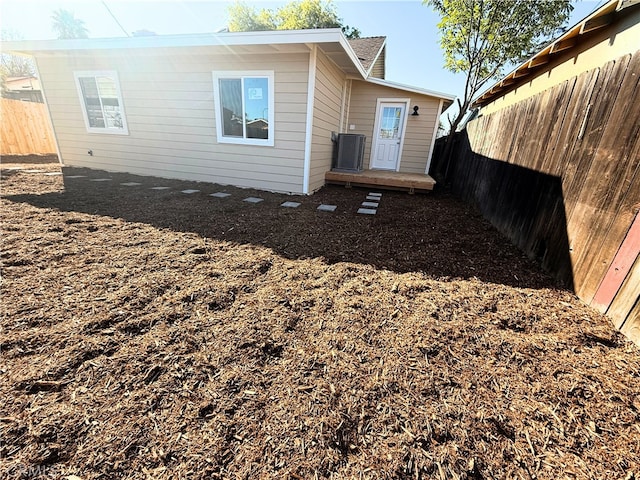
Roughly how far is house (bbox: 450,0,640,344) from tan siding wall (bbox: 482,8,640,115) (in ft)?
0.05

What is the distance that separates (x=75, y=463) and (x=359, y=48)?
1144 cm

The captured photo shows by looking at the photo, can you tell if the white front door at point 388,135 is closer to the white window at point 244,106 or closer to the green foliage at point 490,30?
the green foliage at point 490,30

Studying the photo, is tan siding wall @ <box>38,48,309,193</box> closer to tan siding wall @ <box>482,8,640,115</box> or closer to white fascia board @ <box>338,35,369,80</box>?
white fascia board @ <box>338,35,369,80</box>

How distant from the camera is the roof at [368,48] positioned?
8.30 meters

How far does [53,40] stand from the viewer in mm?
5980

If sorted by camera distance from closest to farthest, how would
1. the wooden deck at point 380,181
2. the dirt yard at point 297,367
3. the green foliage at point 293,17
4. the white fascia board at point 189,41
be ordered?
the dirt yard at point 297,367
the white fascia board at point 189,41
the wooden deck at point 380,181
the green foliage at point 293,17

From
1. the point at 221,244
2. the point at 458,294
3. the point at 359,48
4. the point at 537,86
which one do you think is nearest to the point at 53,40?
the point at 221,244

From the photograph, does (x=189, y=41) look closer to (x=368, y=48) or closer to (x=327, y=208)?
(x=327, y=208)

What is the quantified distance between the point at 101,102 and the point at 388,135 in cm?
774

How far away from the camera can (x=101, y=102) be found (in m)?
6.76

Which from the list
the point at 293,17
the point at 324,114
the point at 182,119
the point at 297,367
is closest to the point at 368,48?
the point at 324,114

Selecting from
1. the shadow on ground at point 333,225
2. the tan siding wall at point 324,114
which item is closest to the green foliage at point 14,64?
Result: the shadow on ground at point 333,225

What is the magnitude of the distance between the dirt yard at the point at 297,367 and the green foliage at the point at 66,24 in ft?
133

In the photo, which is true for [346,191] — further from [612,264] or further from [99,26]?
[99,26]
